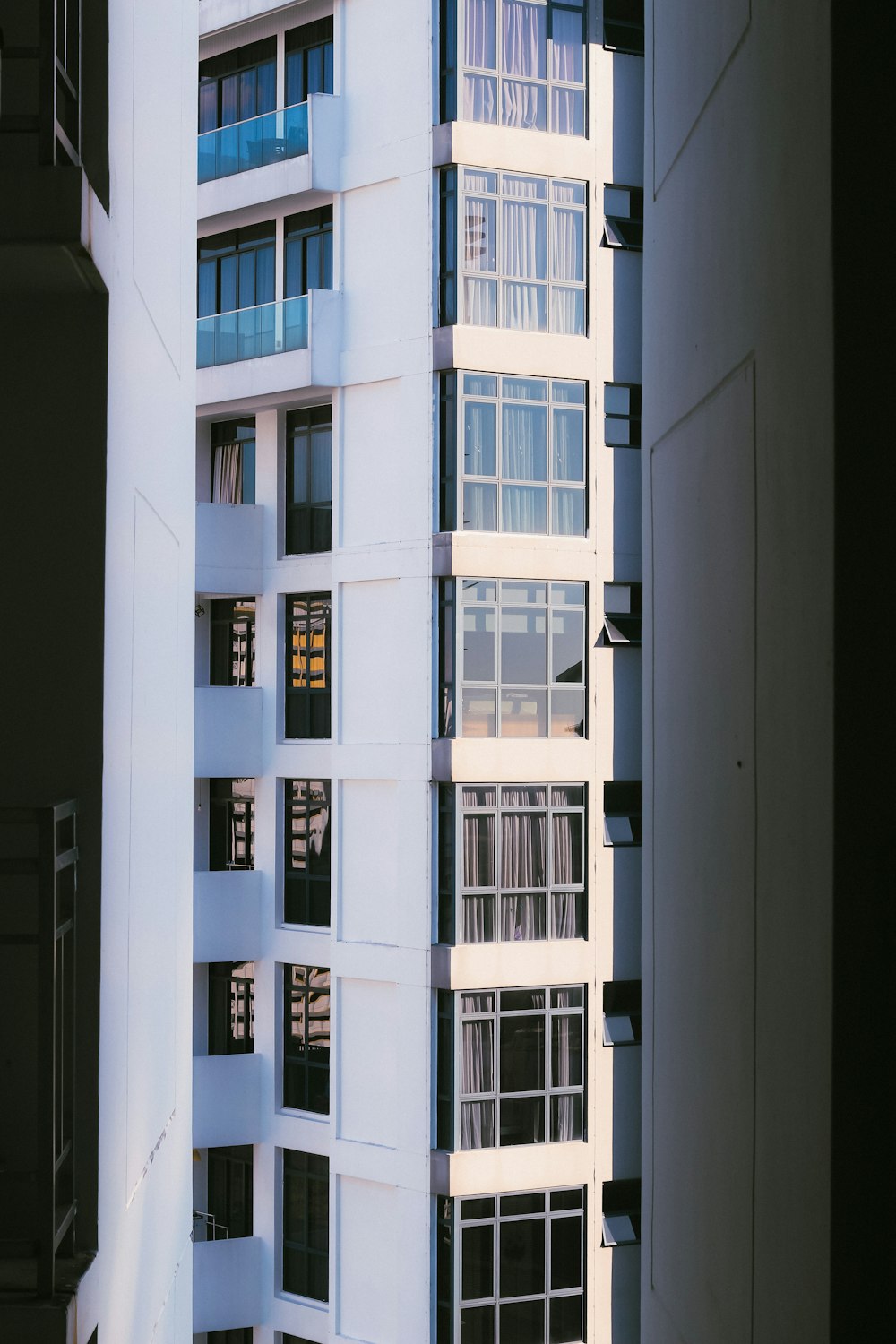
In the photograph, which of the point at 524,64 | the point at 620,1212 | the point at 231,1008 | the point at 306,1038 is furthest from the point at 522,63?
the point at 620,1212

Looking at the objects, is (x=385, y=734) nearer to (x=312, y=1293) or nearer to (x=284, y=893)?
(x=284, y=893)

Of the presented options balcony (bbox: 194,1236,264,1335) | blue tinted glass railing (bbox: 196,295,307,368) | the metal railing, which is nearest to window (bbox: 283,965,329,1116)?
balcony (bbox: 194,1236,264,1335)

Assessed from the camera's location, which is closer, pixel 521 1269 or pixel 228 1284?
pixel 521 1269

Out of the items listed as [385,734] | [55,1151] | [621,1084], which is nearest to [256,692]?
[385,734]

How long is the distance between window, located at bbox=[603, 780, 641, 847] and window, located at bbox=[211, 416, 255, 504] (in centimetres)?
629

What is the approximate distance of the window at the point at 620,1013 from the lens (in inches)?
643

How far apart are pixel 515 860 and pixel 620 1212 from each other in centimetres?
440

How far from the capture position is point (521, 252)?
16.2 m

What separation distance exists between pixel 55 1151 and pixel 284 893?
14.0 m

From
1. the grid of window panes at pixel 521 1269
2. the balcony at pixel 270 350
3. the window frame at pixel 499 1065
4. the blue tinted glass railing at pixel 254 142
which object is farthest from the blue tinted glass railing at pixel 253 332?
the grid of window panes at pixel 521 1269

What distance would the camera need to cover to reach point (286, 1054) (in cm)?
1772

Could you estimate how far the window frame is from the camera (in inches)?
625

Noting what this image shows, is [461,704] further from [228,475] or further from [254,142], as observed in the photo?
[254,142]

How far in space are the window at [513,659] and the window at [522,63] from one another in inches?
217
